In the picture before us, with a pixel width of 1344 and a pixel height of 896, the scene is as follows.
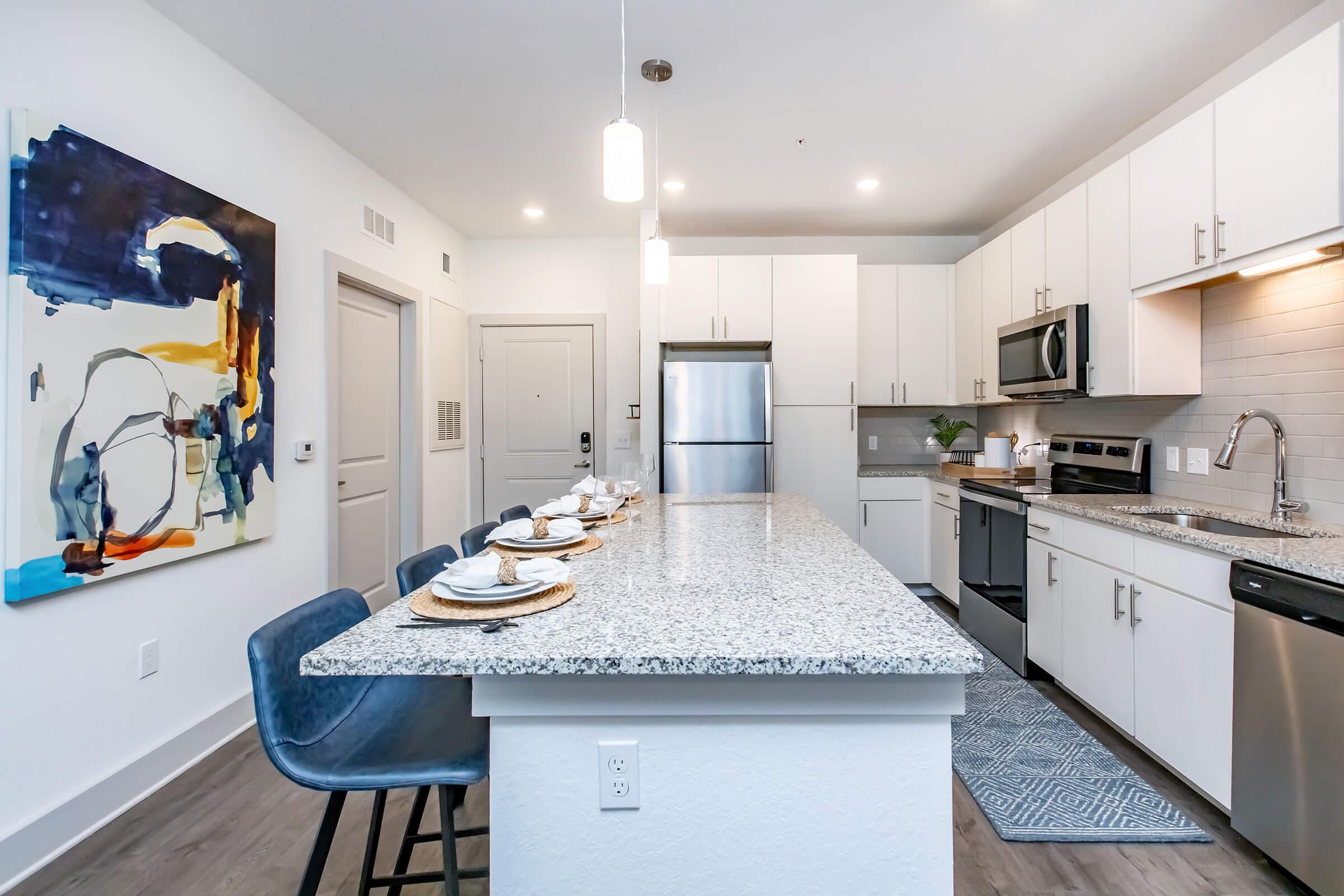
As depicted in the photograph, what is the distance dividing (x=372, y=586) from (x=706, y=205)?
3.06 meters

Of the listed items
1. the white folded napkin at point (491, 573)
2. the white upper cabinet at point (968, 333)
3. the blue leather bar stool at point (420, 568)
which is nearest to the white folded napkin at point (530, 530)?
the blue leather bar stool at point (420, 568)

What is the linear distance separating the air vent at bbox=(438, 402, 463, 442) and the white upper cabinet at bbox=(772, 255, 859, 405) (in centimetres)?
228

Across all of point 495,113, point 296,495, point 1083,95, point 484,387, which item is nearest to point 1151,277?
point 1083,95

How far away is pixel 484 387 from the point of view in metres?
4.88

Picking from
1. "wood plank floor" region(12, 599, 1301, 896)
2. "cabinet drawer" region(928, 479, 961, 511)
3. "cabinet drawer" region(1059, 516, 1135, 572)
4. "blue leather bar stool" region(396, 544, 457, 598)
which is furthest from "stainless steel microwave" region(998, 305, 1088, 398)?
"blue leather bar stool" region(396, 544, 457, 598)

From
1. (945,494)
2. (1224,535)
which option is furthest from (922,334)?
(1224,535)

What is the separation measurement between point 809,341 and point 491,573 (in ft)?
11.0

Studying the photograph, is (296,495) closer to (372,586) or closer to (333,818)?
(372,586)

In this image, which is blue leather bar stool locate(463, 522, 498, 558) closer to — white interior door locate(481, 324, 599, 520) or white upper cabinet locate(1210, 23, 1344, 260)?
white upper cabinet locate(1210, 23, 1344, 260)

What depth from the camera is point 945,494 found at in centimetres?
395

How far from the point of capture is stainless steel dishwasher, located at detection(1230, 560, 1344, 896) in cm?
147

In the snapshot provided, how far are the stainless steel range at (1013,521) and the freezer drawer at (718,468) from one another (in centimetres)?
116

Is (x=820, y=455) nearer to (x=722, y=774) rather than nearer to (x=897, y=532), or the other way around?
(x=897, y=532)

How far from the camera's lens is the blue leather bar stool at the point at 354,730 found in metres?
1.10
